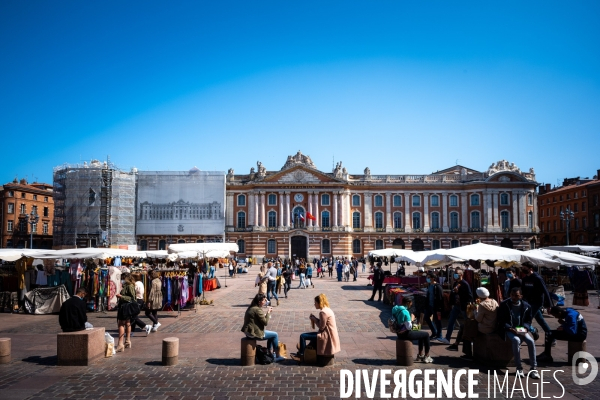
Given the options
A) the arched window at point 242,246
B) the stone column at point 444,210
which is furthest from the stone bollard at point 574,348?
the stone column at point 444,210

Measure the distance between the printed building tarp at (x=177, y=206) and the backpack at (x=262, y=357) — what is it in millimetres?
46431

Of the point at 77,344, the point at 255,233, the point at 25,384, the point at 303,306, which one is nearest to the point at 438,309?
the point at 303,306

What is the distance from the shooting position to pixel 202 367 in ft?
29.9

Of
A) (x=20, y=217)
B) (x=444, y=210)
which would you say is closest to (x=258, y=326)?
(x=444, y=210)

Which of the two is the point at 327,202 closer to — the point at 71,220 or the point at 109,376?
the point at 71,220

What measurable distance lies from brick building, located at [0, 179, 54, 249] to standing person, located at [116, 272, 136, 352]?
54.7m

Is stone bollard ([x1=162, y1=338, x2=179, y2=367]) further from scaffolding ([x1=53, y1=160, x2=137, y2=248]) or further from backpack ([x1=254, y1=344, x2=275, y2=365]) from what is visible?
scaffolding ([x1=53, y1=160, x2=137, y2=248])

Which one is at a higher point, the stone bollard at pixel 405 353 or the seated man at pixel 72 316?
the seated man at pixel 72 316

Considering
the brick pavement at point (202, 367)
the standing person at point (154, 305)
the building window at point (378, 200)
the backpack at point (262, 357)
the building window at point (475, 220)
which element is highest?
the building window at point (378, 200)

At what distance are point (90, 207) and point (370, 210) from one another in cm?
3258

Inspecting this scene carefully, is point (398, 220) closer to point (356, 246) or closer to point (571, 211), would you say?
point (356, 246)

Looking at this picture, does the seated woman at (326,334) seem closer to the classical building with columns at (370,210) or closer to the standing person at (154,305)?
the standing person at (154,305)

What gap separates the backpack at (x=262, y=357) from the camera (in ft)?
30.6

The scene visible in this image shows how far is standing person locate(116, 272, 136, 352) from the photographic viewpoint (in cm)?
1057
